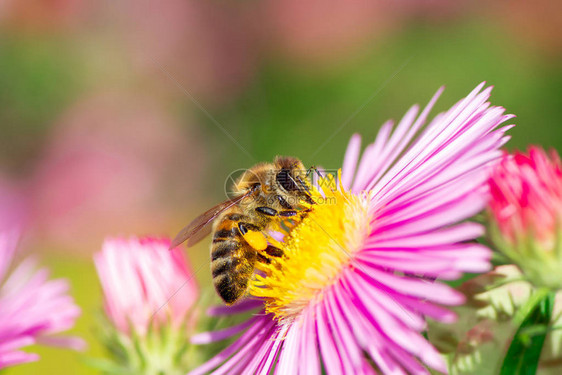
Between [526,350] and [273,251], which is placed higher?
[273,251]

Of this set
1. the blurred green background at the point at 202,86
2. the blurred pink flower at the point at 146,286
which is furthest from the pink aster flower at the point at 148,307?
the blurred green background at the point at 202,86

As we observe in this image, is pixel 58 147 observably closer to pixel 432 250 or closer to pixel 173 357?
pixel 173 357

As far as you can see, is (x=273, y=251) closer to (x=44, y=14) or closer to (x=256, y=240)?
(x=256, y=240)

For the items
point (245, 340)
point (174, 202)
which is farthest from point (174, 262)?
point (174, 202)

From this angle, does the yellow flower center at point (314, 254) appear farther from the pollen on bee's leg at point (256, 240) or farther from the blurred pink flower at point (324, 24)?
the blurred pink flower at point (324, 24)

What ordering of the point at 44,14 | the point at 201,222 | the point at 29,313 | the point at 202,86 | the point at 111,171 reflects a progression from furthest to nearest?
the point at 202,86 → the point at 44,14 → the point at 111,171 → the point at 29,313 → the point at 201,222

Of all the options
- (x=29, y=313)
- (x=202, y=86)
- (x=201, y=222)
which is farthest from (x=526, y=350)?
(x=202, y=86)
